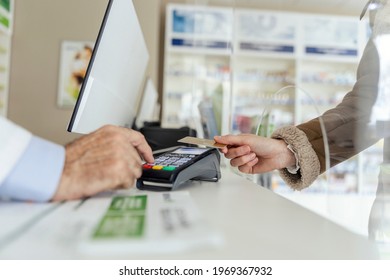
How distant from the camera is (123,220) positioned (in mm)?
348

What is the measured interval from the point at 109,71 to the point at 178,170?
16.5 inches

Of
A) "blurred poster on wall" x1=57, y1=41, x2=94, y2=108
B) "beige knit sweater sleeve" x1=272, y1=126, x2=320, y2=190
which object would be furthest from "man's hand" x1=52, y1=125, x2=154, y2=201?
"blurred poster on wall" x1=57, y1=41, x2=94, y2=108

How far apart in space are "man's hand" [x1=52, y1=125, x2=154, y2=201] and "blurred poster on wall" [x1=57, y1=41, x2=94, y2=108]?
7.41 feet

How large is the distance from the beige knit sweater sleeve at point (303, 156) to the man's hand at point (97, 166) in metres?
0.45

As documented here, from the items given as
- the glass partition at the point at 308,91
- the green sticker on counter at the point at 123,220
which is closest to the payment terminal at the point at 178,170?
the green sticker on counter at the point at 123,220

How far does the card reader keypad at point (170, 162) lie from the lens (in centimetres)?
58

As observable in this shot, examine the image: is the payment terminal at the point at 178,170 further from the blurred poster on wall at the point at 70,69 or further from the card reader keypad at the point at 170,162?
the blurred poster on wall at the point at 70,69

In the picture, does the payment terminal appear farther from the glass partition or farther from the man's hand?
the glass partition

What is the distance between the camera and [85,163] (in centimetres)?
47

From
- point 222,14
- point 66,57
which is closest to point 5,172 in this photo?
point 66,57

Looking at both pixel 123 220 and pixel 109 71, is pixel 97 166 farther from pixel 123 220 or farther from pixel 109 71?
pixel 109 71

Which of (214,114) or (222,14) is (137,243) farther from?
(222,14)
